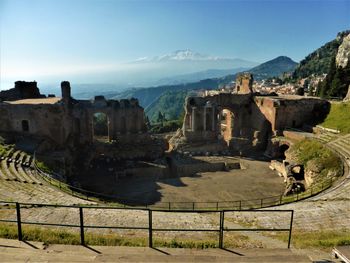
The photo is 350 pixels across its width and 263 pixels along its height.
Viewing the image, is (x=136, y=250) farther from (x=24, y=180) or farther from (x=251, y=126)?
(x=251, y=126)

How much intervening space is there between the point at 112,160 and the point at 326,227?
2672 cm

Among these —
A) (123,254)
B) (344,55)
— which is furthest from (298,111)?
(123,254)

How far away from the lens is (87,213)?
15156mm

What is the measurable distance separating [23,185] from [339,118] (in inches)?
1399

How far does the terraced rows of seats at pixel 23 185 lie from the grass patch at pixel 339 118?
30580mm

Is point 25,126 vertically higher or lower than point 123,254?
lower

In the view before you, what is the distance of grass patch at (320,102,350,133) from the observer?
34.7m

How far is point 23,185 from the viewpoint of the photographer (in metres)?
19.8

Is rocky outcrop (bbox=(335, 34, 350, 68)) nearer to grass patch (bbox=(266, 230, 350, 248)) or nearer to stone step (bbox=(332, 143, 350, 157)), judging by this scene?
stone step (bbox=(332, 143, 350, 157))

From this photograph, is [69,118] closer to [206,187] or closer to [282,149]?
[206,187]

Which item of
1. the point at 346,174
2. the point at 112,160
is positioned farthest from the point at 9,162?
the point at 346,174

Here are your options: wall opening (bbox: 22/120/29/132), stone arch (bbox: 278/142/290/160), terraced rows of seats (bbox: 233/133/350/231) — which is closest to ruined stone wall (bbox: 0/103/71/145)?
wall opening (bbox: 22/120/29/132)

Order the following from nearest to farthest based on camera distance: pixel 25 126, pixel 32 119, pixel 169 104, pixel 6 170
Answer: pixel 6 170
pixel 32 119
pixel 25 126
pixel 169 104

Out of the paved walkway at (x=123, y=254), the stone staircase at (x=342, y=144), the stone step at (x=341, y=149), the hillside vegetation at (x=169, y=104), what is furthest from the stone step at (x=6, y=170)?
the hillside vegetation at (x=169, y=104)
